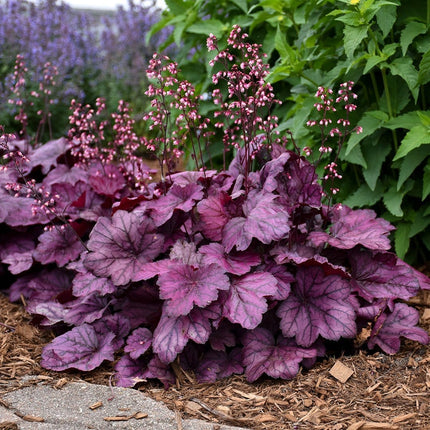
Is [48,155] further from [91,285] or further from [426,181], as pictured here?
[426,181]

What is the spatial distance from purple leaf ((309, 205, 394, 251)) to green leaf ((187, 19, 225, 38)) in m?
1.64

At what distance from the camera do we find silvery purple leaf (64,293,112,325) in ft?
9.25

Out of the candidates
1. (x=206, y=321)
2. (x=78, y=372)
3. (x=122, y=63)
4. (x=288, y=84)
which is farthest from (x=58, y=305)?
(x=122, y=63)

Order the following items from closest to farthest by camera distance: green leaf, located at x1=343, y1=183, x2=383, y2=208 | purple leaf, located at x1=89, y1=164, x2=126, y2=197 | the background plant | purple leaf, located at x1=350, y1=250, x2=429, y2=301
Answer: purple leaf, located at x1=350, y1=250, x2=429, y2=301 → the background plant → green leaf, located at x1=343, y1=183, x2=383, y2=208 → purple leaf, located at x1=89, y1=164, x2=126, y2=197

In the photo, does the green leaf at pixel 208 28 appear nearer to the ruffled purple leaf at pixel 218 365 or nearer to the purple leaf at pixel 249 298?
the purple leaf at pixel 249 298

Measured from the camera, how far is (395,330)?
2.68 m

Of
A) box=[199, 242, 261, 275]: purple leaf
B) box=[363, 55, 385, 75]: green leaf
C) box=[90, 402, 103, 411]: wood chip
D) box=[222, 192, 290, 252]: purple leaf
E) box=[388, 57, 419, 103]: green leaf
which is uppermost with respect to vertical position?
box=[363, 55, 385, 75]: green leaf

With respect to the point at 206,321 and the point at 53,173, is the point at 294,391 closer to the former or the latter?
the point at 206,321

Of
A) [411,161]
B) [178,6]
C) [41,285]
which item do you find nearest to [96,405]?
[41,285]

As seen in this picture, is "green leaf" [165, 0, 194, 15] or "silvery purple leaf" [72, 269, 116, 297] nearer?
"silvery purple leaf" [72, 269, 116, 297]

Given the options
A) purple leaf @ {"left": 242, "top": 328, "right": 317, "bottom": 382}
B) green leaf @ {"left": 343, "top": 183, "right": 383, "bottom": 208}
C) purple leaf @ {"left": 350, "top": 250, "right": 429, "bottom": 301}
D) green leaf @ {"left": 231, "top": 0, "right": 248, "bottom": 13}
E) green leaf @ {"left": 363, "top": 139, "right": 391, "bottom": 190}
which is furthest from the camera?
green leaf @ {"left": 231, "top": 0, "right": 248, "bottom": 13}

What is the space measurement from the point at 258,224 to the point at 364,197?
1.03 m

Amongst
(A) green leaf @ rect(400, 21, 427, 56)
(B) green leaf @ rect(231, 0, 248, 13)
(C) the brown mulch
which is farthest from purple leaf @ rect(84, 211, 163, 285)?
(B) green leaf @ rect(231, 0, 248, 13)

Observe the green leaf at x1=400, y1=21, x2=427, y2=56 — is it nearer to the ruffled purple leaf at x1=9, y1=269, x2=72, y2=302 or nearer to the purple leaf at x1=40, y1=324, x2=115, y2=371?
the purple leaf at x1=40, y1=324, x2=115, y2=371
